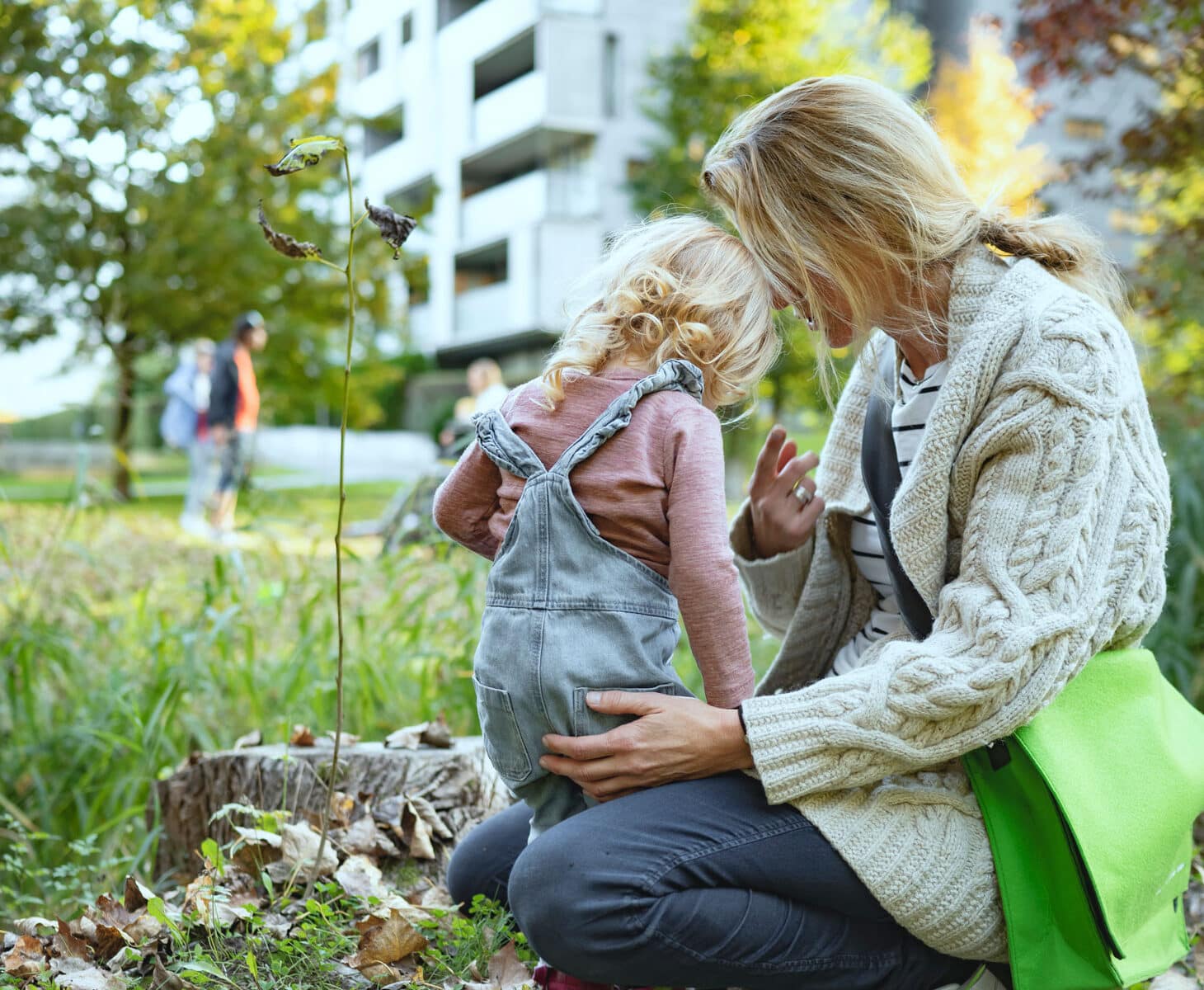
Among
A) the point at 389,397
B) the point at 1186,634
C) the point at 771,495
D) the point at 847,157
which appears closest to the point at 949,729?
the point at 771,495

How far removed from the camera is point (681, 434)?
1694mm

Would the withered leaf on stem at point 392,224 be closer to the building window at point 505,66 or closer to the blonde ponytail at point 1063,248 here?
the blonde ponytail at point 1063,248

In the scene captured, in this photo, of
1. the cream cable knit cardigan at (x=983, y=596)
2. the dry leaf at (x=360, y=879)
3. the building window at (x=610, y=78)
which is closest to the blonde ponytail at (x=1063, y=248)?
the cream cable knit cardigan at (x=983, y=596)

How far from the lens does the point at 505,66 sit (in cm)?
1739

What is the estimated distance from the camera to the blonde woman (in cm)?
154

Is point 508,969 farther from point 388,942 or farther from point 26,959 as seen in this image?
point 26,959

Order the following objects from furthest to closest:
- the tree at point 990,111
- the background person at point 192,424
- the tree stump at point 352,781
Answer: the tree at point 990,111
the background person at point 192,424
the tree stump at point 352,781

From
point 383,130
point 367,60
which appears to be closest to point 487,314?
point 367,60

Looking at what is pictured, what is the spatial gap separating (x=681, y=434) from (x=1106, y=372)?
0.58 metres

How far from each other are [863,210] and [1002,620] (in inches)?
24.3

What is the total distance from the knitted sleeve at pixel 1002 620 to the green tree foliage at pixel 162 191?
9.54m

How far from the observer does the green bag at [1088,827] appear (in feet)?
4.91

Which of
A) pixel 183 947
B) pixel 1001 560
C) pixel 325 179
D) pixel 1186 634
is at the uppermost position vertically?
pixel 325 179

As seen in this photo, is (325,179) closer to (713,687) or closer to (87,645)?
(87,645)
